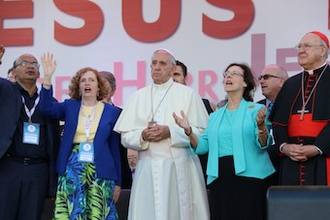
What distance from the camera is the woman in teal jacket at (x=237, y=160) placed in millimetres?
5586

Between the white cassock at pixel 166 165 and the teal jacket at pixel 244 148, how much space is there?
0.24 metres

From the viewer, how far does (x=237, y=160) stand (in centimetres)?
559

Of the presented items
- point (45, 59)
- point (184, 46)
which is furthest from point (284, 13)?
point (45, 59)

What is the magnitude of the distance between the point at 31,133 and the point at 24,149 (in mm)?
142

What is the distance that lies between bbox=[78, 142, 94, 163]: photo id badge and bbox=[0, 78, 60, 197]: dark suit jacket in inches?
12.2

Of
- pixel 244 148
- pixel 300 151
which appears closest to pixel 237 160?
pixel 244 148

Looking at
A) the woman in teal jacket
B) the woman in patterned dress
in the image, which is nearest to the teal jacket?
the woman in teal jacket

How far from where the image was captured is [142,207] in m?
5.92

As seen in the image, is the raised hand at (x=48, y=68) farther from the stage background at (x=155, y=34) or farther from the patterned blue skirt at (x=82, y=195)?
the stage background at (x=155, y=34)

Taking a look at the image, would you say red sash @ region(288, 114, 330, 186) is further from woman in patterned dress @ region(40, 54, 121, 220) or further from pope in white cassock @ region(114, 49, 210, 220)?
woman in patterned dress @ region(40, 54, 121, 220)

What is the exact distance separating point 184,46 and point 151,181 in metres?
2.57

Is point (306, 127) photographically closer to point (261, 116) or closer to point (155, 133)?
point (261, 116)

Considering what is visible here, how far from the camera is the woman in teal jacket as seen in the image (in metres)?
5.59

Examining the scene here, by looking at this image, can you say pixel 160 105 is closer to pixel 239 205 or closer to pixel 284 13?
pixel 239 205
